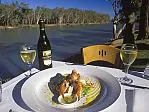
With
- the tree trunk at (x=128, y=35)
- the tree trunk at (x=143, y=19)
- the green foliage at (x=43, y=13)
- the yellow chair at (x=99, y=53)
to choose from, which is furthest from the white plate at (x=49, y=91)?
the green foliage at (x=43, y=13)

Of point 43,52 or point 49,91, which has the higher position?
point 43,52

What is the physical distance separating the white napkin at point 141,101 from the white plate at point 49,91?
0.10m

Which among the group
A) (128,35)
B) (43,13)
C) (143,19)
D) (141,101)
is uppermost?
(43,13)

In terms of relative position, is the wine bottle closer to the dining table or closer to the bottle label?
the bottle label

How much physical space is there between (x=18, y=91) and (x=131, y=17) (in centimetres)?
621

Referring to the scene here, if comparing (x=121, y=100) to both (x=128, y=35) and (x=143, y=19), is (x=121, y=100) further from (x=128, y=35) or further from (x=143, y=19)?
(x=143, y=19)

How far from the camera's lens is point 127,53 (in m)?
1.18

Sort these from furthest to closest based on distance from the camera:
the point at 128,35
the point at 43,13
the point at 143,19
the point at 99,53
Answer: the point at 43,13
the point at 143,19
the point at 128,35
the point at 99,53

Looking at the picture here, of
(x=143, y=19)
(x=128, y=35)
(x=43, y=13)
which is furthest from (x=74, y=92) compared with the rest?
(x=43, y=13)

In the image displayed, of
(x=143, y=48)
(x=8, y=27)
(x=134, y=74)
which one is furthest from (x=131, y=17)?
(x=8, y=27)

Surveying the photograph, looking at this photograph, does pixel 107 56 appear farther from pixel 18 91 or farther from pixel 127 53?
pixel 18 91

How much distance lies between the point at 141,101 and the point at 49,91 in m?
0.38

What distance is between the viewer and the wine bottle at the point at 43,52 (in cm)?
134

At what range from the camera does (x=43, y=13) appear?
4481cm
